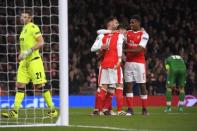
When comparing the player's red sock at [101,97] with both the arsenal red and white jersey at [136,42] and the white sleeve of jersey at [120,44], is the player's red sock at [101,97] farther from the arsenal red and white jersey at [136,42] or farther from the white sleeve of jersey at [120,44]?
the arsenal red and white jersey at [136,42]

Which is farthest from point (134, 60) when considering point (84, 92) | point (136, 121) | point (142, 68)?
point (84, 92)

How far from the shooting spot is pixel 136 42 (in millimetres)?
14000

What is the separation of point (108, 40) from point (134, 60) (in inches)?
37.4

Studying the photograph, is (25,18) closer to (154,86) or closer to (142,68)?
(142,68)

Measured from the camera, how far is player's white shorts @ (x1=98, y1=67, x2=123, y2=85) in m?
13.3

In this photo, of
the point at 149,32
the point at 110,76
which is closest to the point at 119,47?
the point at 110,76

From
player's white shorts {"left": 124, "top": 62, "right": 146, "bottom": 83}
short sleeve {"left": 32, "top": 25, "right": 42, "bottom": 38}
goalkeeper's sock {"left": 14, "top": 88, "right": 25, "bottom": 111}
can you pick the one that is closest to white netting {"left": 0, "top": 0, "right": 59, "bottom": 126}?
player's white shorts {"left": 124, "top": 62, "right": 146, "bottom": 83}

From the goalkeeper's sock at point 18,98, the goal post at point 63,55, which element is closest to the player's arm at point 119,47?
the goalkeeper's sock at point 18,98

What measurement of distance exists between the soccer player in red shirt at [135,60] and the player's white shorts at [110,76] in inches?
24.6

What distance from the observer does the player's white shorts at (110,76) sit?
43.7ft

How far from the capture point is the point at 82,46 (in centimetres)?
2592

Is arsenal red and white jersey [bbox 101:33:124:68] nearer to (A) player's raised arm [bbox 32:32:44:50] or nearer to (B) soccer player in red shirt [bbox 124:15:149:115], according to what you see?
(B) soccer player in red shirt [bbox 124:15:149:115]

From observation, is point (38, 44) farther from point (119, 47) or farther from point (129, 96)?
point (129, 96)

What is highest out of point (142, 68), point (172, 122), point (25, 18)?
point (25, 18)
